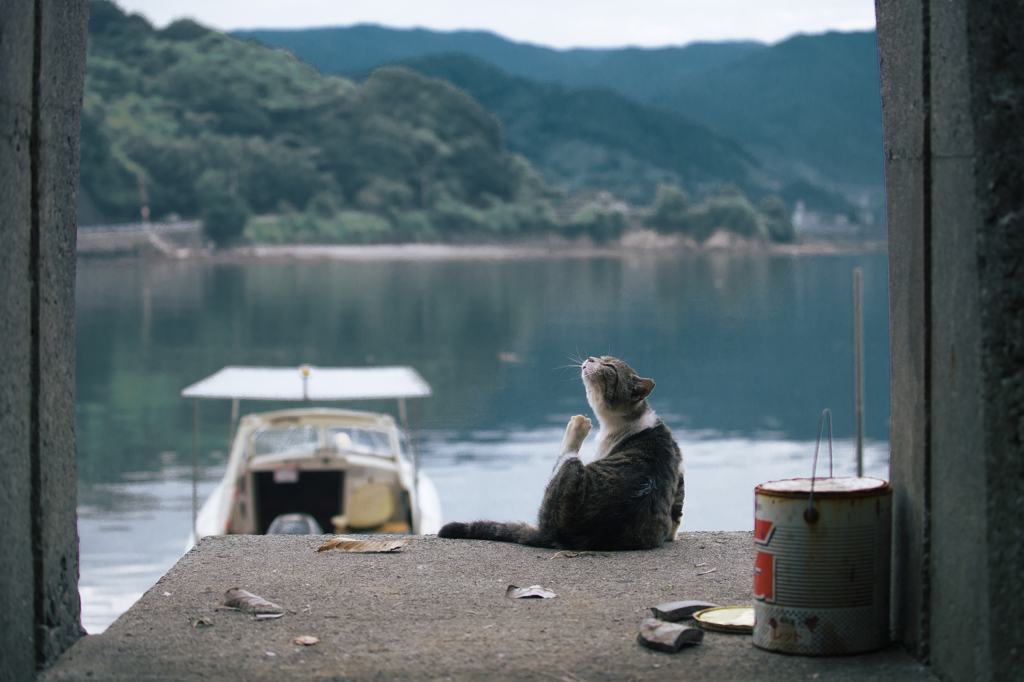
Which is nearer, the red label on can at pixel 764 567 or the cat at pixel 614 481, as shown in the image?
the red label on can at pixel 764 567

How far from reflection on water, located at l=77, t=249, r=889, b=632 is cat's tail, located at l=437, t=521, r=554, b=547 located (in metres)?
0.92

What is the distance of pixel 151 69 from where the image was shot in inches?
5251

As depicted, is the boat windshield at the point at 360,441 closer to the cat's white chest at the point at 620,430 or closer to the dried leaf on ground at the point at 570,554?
the cat's white chest at the point at 620,430

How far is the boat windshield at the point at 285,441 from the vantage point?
13.5 metres

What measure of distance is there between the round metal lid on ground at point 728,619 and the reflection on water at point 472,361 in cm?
199

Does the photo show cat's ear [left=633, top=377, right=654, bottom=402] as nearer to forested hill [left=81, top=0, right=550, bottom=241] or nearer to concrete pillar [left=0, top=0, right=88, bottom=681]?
A: concrete pillar [left=0, top=0, right=88, bottom=681]

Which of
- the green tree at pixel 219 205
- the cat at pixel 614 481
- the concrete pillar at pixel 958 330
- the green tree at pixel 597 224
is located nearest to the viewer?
the concrete pillar at pixel 958 330

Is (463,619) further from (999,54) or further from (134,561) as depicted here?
(134,561)

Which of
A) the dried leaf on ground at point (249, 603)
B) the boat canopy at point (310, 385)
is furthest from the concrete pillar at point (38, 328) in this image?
the boat canopy at point (310, 385)

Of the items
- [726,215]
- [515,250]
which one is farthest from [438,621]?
[726,215]

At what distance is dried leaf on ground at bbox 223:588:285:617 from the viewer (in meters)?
3.60

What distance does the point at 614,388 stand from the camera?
4.54 meters

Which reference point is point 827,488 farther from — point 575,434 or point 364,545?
point 364,545

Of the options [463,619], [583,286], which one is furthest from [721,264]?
[463,619]
